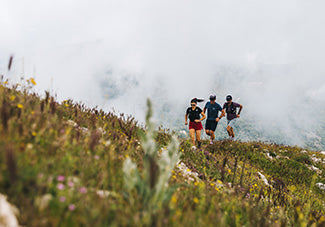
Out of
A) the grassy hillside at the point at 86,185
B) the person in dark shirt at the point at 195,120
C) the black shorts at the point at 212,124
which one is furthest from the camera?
the black shorts at the point at 212,124

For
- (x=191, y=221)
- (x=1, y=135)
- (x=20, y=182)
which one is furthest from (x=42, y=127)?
(x=191, y=221)

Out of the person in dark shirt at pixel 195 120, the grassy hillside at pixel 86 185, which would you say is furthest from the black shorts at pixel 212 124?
the grassy hillside at pixel 86 185

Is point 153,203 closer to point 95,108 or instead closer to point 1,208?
point 1,208

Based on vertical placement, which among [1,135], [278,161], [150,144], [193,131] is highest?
[150,144]

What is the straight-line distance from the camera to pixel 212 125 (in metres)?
11.6

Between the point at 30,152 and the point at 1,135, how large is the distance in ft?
0.98

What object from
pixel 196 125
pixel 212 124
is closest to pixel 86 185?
pixel 196 125

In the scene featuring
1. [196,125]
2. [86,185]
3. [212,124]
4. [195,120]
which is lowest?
[86,185]

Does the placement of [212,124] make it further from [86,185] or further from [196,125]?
[86,185]

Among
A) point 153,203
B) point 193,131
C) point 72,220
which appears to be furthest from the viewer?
point 193,131

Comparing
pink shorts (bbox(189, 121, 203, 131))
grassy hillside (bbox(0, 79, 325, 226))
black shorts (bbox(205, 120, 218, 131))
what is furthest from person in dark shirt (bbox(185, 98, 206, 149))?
grassy hillside (bbox(0, 79, 325, 226))

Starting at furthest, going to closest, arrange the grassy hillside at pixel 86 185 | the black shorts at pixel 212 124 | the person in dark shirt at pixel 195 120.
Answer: the black shorts at pixel 212 124, the person in dark shirt at pixel 195 120, the grassy hillside at pixel 86 185

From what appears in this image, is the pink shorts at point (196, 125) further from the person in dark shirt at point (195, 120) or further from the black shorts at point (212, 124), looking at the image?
the black shorts at point (212, 124)

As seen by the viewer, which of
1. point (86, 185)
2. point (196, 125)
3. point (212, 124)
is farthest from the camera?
point (212, 124)
